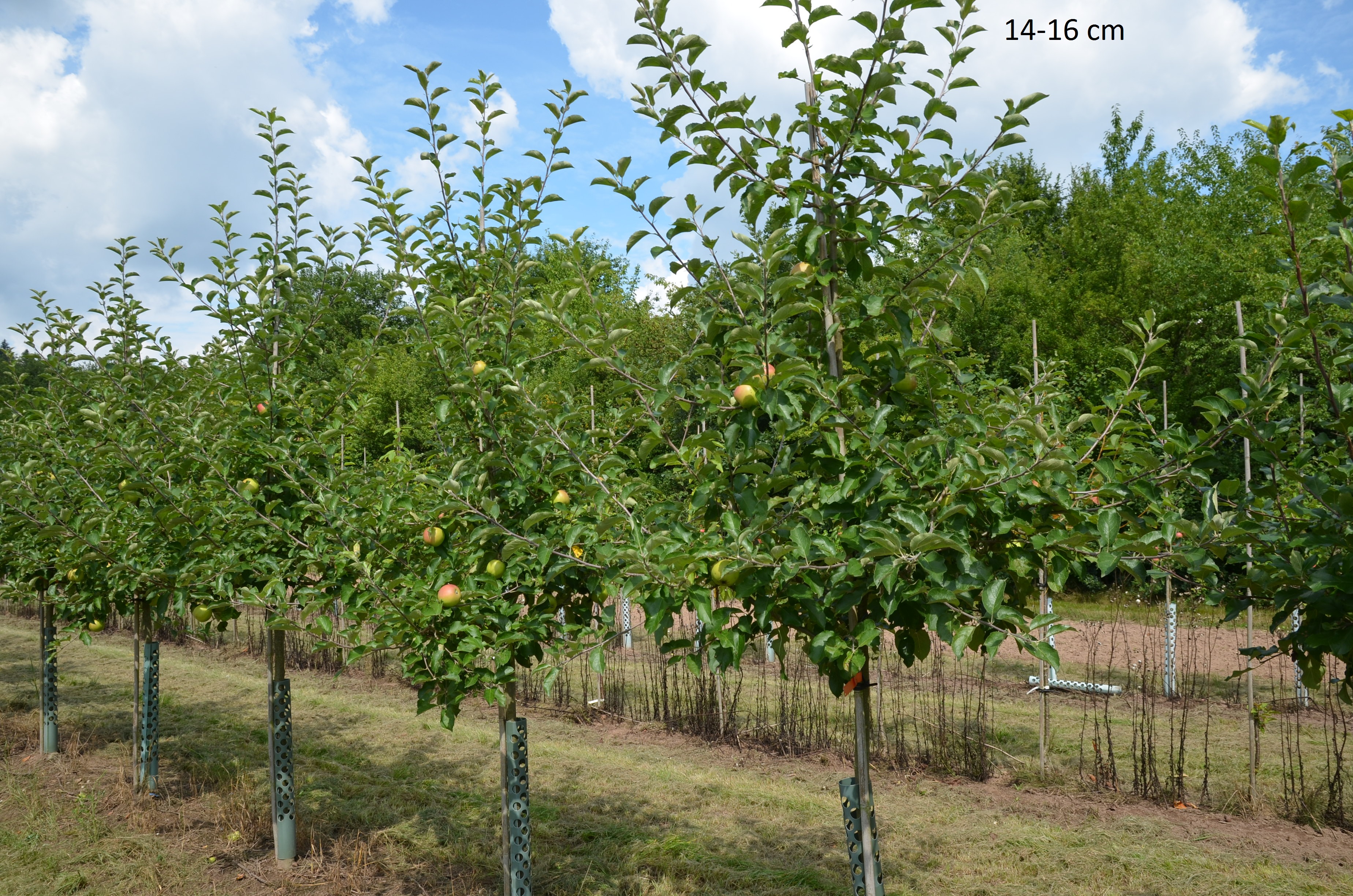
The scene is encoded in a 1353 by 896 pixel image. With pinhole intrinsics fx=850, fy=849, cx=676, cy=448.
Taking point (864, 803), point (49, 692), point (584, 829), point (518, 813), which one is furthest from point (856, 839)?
point (49, 692)

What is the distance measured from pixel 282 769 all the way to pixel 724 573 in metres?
3.75

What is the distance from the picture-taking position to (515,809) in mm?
3709

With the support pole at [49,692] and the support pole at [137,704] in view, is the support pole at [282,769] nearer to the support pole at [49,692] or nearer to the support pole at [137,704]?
the support pole at [137,704]

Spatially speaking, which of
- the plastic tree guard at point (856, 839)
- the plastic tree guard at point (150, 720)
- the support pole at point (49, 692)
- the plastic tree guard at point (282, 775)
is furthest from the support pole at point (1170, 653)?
the support pole at point (49, 692)

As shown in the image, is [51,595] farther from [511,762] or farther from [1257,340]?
[1257,340]

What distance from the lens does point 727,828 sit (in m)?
5.32

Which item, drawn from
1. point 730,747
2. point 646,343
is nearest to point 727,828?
point 730,747

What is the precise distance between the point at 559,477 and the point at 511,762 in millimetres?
1295

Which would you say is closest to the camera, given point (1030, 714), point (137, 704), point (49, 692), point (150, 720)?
point (150, 720)

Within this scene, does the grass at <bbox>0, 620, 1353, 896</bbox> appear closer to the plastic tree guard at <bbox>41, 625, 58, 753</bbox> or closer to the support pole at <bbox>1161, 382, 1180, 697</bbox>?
the plastic tree guard at <bbox>41, 625, 58, 753</bbox>

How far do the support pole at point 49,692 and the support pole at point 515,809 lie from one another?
509cm

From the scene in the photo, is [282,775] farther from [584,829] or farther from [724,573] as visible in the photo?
[724,573]

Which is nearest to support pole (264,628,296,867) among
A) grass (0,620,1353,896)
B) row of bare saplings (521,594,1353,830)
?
grass (0,620,1353,896)

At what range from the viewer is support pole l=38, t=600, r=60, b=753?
6785 millimetres
